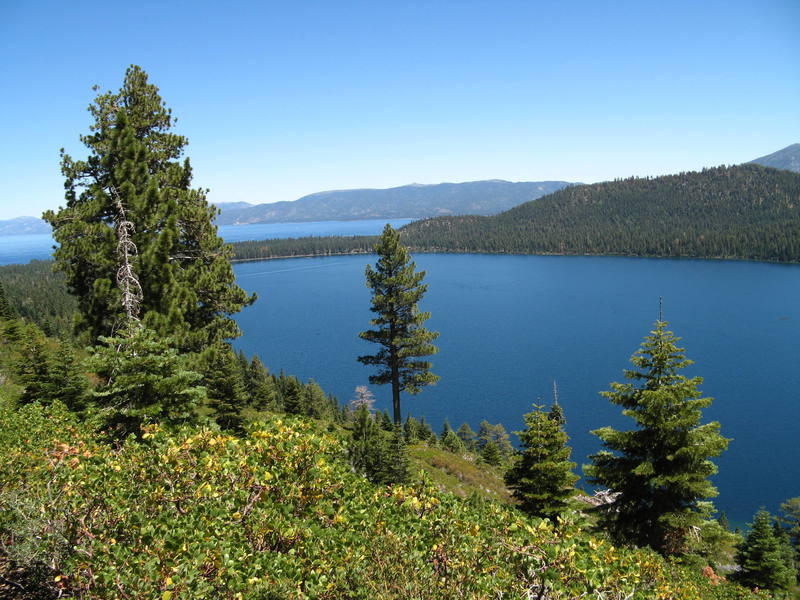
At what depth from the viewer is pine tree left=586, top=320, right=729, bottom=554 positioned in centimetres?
1468

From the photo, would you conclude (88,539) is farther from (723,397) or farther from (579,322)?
(579,322)

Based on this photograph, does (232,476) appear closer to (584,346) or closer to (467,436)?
(467,436)

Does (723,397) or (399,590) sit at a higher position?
(399,590)

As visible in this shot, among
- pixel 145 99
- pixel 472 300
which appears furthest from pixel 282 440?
pixel 472 300

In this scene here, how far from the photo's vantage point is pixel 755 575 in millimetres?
26125

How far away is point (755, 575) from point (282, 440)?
31.5 metres

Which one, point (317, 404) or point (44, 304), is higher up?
point (44, 304)

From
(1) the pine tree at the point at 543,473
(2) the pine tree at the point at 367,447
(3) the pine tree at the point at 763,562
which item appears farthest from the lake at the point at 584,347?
(1) the pine tree at the point at 543,473

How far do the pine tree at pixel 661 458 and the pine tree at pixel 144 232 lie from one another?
1472 centimetres

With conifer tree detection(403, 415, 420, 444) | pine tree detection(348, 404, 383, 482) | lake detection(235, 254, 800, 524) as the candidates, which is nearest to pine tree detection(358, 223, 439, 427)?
pine tree detection(348, 404, 383, 482)

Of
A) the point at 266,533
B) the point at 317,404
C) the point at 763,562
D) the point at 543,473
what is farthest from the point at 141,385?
the point at 317,404

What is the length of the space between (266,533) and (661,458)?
46.5 feet

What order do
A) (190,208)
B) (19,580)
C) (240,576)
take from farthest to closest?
(190,208), (19,580), (240,576)

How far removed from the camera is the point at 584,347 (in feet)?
275
